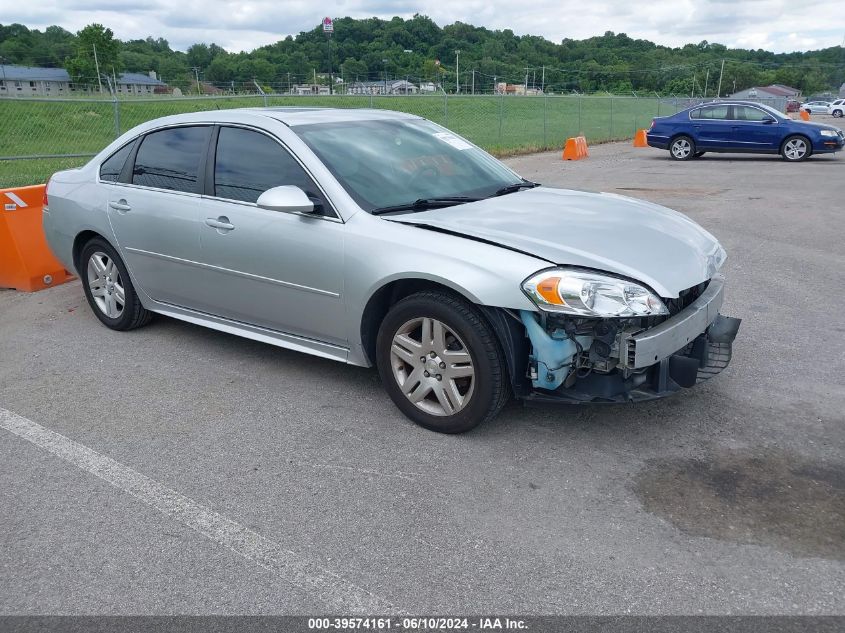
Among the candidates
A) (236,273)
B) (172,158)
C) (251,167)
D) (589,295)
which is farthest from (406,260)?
(172,158)

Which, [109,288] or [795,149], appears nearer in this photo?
[109,288]

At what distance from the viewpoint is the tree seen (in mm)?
53750

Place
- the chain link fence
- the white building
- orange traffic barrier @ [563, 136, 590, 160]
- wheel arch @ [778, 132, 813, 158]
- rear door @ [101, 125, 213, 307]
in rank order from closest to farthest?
rear door @ [101, 125, 213, 307] → the chain link fence → wheel arch @ [778, 132, 813, 158] → orange traffic barrier @ [563, 136, 590, 160] → the white building

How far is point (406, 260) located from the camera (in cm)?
384

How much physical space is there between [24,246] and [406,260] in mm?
4846

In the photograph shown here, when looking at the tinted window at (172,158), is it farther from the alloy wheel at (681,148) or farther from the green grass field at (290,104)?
the alloy wheel at (681,148)

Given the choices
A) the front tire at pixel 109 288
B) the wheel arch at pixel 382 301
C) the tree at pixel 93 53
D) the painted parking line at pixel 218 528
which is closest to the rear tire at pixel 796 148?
the front tire at pixel 109 288

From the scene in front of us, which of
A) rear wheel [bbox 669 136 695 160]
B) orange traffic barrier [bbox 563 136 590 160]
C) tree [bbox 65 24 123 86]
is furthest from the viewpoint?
tree [bbox 65 24 123 86]

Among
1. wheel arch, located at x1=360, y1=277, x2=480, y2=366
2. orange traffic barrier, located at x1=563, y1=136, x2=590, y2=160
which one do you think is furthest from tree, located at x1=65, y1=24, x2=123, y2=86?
wheel arch, located at x1=360, y1=277, x2=480, y2=366

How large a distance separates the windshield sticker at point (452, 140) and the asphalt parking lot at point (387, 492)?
1663 millimetres

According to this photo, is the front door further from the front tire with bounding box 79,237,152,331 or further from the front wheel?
the front wheel

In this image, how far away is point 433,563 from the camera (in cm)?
287

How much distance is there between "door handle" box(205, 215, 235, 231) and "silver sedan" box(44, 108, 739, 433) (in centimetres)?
1

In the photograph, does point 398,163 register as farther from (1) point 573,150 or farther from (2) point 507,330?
(1) point 573,150
